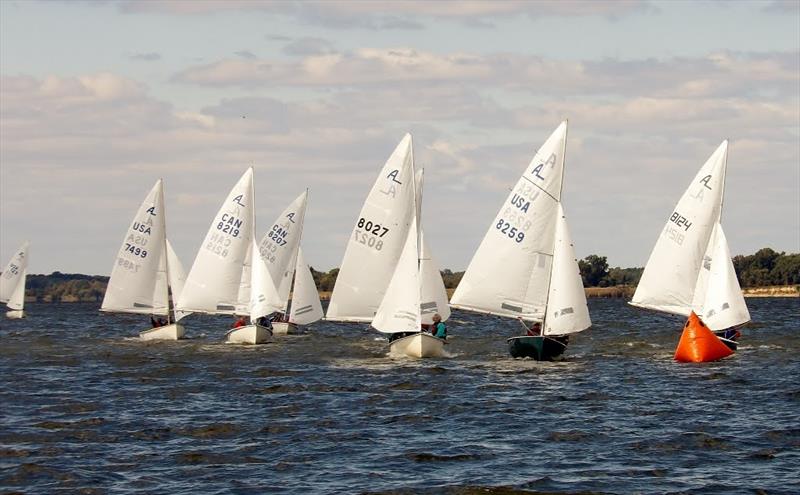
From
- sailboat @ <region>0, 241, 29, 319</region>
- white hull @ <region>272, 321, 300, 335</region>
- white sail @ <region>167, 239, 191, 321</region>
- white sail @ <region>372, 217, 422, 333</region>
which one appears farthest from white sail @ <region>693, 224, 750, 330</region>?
sailboat @ <region>0, 241, 29, 319</region>

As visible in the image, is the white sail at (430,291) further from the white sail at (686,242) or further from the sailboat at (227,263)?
the sailboat at (227,263)

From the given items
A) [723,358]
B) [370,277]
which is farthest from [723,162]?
[370,277]

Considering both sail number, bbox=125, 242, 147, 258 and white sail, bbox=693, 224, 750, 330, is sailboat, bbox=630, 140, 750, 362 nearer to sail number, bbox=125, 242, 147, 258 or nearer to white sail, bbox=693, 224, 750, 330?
white sail, bbox=693, 224, 750, 330

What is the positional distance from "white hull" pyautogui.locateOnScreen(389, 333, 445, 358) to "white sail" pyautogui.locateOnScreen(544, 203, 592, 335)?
4.36m

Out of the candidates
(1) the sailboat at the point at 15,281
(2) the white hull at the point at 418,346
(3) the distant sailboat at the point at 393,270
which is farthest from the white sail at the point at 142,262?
(1) the sailboat at the point at 15,281

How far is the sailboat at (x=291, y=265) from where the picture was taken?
222ft

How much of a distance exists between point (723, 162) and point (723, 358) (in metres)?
9.60

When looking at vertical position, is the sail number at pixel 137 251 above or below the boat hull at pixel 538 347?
above

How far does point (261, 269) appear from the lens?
59219 millimetres

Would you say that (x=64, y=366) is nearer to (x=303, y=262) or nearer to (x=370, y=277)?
(x=370, y=277)

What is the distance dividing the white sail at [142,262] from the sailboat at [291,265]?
639cm

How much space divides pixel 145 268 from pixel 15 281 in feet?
168

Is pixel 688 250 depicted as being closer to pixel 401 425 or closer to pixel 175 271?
pixel 401 425

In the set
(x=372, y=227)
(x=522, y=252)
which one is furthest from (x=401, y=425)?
(x=372, y=227)
